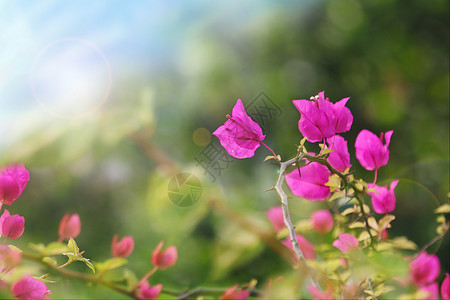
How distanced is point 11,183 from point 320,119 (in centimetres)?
18

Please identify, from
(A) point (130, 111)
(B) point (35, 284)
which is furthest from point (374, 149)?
(A) point (130, 111)

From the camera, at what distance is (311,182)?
256mm

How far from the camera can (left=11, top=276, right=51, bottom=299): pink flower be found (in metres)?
0.21

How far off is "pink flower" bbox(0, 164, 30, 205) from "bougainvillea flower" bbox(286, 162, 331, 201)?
0.16m

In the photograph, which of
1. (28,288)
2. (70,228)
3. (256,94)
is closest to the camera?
(28,288)

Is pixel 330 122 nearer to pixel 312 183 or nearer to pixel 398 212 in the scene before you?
pixel 312 183

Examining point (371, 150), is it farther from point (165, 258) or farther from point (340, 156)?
point (165, 258)

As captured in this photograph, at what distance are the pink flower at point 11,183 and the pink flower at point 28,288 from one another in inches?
2.3

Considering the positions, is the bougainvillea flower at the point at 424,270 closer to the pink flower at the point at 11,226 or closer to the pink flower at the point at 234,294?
the pink flower at the point at 234,294

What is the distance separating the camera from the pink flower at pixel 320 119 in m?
0.23

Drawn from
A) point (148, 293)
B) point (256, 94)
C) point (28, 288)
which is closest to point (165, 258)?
point (148, 293)

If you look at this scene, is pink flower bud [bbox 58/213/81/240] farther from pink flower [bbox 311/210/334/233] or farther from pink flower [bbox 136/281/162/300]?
pink flower [bbox 311/210/334/233]

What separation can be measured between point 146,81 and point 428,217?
2.08 feet

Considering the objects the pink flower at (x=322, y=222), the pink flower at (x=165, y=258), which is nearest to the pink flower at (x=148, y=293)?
the pink flower at (x=165, y=258)
